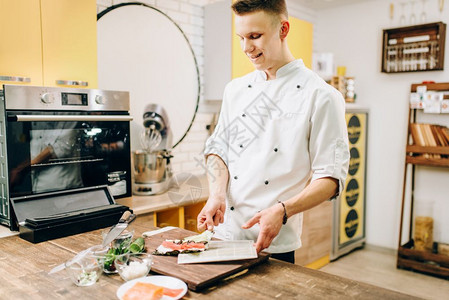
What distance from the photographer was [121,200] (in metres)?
2.44

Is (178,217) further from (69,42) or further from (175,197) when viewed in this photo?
(69,42)

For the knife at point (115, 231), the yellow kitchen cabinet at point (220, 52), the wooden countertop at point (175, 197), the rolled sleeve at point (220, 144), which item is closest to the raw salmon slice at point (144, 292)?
the knife at point (115, 231)

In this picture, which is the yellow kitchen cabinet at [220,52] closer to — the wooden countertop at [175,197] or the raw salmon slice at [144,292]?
the wooden countertop at [175,197]

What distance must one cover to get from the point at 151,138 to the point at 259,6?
171 cm

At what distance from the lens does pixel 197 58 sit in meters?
3.54

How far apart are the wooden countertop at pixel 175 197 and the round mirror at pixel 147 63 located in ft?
1.29

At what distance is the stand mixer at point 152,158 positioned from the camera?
273 centimetres

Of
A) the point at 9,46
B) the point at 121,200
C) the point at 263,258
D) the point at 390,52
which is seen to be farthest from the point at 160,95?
the point at 390,52

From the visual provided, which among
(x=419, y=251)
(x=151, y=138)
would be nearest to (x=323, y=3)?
(x=151, y=138)

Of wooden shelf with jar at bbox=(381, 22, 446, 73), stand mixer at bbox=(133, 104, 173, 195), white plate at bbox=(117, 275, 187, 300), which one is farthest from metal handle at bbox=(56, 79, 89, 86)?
wooden shelf with jar at bbox=(381, 22, 446, 73)

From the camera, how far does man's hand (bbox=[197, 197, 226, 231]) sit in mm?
1593

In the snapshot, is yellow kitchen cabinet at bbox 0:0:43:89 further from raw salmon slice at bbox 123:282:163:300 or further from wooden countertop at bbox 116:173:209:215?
raw salmon slice at bbox 123:282:163:300

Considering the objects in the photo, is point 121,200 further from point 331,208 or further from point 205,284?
point 331,208

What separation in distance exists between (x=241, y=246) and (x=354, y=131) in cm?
306
